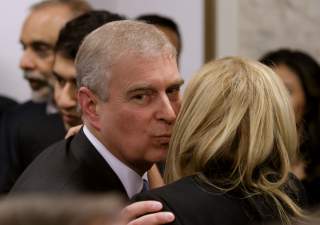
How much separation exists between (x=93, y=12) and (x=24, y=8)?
1392 mm

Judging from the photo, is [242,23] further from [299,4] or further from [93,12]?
[93,12]

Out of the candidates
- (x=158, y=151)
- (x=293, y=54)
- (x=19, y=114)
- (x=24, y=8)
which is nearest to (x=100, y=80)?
(x=158, y=151)

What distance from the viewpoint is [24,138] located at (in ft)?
Result: 9.95

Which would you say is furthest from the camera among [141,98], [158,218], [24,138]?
[24,138]

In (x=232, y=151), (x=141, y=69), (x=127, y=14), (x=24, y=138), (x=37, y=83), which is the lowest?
(x=24, y=138)

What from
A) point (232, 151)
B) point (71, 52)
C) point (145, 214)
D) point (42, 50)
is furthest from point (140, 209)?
point (42, 50)

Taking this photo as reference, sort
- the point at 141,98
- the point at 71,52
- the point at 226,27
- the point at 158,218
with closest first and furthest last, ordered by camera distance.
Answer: the point at 158,218, the point at 141,98, the point at 71,52, the point at 226,27

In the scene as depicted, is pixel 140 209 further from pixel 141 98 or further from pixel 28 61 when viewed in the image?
pixel 28 61

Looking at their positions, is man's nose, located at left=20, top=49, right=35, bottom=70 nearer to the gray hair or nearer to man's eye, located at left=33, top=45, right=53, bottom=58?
man's eye, located at left=33, top=45, right=53, bottom=58

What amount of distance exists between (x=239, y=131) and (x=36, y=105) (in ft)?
5.68

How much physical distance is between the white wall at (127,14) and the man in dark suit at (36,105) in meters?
0.36

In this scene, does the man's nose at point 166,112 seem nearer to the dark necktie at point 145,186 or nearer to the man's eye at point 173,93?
the man's eye at point 173,93

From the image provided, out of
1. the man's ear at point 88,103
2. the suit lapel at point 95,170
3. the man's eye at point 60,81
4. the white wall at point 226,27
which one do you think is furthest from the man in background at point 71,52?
the white wall at point 226,27

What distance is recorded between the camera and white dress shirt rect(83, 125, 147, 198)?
1860 millimetres
